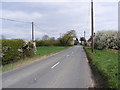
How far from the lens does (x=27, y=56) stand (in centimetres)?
2334

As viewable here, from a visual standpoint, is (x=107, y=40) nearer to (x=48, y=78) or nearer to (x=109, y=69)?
(x=109, y=69)

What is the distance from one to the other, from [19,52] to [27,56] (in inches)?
147

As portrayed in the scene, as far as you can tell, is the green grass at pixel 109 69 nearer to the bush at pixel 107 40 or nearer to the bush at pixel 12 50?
the bush at pixel 12 50

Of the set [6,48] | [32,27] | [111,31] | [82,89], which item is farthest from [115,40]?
[82,89]

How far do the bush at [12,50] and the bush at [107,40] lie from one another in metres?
19.2

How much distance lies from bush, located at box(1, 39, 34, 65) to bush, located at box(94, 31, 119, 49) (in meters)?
19.2

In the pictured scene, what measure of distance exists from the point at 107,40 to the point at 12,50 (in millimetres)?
23584

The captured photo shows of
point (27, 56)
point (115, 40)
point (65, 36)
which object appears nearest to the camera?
point (27, 56)

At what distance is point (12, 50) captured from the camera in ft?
57.0

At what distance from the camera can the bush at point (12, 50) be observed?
52.5 feet

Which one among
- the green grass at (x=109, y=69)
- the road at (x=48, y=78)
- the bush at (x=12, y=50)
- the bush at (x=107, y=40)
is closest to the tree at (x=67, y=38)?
the bush at (x=107, y=40)

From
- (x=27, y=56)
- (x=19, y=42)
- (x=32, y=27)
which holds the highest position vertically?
(x=32, y=27)

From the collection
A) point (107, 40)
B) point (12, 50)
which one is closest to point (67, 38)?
point (107, 40)

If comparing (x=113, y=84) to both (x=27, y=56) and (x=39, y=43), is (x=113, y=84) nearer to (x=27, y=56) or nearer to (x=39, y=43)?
(x=27, y=56)
